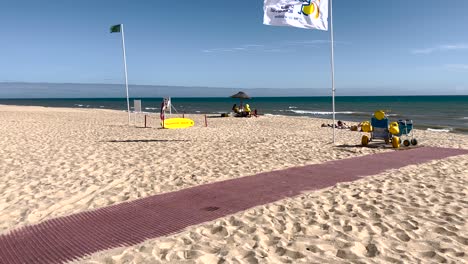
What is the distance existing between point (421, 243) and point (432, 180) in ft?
11.0

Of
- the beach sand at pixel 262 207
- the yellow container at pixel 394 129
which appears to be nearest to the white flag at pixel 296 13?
the beach sand at pixel 262 207

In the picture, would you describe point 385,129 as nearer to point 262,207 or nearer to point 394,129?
point 394,129

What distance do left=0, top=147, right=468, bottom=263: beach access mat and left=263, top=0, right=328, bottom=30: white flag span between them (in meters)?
4.43

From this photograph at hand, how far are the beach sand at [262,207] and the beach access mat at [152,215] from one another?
246 mm

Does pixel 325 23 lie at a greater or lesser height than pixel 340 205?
greater

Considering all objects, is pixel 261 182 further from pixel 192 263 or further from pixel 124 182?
pixel 192 263

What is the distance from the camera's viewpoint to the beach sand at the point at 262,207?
381 centimetres

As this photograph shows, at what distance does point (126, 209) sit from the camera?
5254 millimetres

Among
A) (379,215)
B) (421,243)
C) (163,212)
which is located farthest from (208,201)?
(421,243)

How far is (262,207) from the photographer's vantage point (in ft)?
17.3

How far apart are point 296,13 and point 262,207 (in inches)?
264

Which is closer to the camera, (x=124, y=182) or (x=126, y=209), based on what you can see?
(x=126, y=209)

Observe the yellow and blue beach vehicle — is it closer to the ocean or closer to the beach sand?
the ocean

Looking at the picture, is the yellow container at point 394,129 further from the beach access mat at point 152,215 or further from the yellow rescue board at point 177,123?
the yellow rescue board at point 177,123
